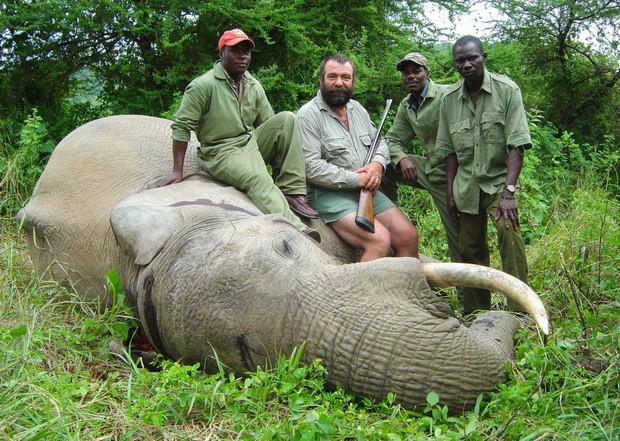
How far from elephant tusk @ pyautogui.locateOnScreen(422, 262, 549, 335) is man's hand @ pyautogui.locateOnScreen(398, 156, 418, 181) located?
2.17 m

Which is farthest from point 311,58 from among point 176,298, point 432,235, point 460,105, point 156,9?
point 176,298

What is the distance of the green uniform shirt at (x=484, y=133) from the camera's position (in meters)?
5.55

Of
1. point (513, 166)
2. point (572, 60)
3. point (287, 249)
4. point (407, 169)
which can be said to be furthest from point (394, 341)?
point (572, 60)

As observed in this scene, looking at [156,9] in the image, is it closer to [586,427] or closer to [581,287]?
[581,287]

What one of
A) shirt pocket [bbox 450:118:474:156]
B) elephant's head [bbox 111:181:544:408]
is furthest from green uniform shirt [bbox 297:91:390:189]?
elephant's head [bbox 111:181:544:408]

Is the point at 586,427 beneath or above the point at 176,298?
beneath

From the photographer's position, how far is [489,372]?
380 cm

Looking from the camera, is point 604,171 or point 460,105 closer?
point 460,105

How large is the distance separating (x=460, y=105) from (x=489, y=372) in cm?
254

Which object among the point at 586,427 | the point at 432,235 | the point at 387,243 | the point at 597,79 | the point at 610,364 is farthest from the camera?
the point at 597,79

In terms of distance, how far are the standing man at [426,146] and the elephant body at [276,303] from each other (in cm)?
158

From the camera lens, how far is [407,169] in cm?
622

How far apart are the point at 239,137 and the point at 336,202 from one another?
0.82 m

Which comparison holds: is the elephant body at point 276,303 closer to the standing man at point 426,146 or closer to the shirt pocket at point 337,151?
the shirt pocket at point 337,151
